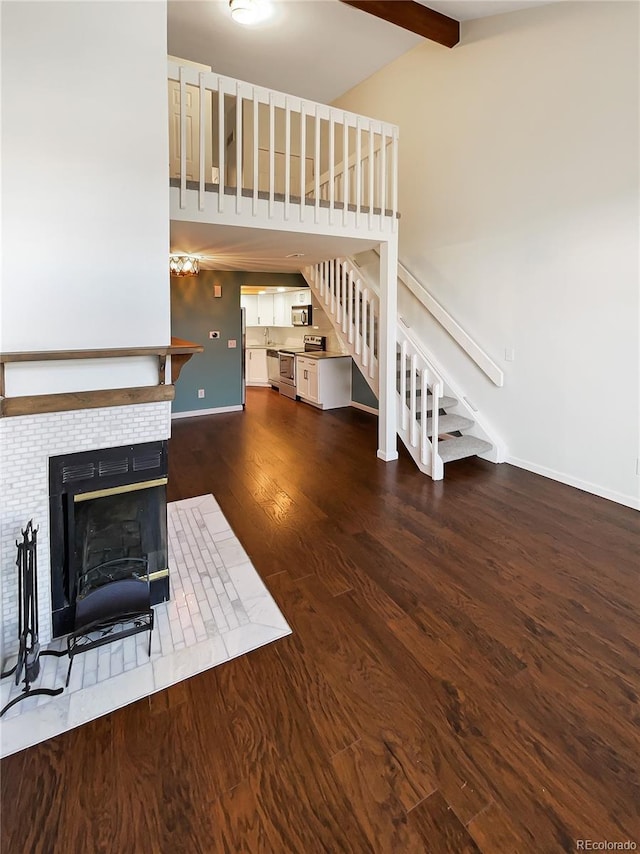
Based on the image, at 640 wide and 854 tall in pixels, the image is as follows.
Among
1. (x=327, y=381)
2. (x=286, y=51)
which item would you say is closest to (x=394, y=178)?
(x=286, y=51)

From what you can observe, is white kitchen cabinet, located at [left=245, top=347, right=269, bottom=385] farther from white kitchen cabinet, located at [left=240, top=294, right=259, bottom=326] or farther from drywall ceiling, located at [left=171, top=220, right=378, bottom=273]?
drywall ceiling, located at [left=171, top=220, right=378, bottom=273]

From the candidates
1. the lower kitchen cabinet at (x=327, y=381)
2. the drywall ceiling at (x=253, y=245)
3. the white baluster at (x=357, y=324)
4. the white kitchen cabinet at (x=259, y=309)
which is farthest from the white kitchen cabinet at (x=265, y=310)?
the white baluster at (x=357, y=324)

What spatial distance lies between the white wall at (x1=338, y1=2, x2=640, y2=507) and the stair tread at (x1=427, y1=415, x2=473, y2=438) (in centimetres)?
24

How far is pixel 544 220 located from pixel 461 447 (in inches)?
85.8

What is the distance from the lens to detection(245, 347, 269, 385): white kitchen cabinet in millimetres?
9609

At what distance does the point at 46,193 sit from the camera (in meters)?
1.92

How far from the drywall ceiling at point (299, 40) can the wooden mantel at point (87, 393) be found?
423 centimetres

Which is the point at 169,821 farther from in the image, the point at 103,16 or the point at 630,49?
the point at 630,49

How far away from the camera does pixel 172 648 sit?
2.08m

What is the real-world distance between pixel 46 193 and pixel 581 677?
3.05 m

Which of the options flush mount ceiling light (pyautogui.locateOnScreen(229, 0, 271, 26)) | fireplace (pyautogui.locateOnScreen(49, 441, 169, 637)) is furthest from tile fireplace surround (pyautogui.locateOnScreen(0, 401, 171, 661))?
flush mount ceiling light (pyautogui.locateOnScreen(229, 0, 271, 26))

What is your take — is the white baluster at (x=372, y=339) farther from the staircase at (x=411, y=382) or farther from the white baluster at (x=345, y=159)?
the white baluster at (x=345, y=159)

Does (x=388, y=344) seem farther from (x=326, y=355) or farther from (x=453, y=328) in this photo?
(x=326, y=355)

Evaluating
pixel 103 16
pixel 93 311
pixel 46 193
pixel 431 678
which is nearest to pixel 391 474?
pixel 431 678
